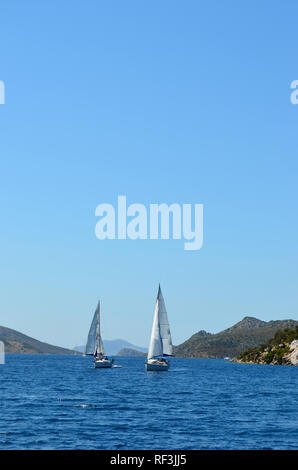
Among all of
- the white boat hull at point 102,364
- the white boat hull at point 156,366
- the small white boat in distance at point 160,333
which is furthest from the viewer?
the white boat hull at point 102,364

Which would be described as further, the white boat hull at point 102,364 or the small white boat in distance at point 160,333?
the white boat hull at point 102,364

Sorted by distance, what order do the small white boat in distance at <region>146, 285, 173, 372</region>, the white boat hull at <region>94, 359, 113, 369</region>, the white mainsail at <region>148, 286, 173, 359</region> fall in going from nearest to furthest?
the small white boat in distance at <region>146, 285, 173, 372</region>, the white mainsail at <region>148, 286, 173, 359</region>, the white boat hull at <region>94, 359, 113, 369</region>

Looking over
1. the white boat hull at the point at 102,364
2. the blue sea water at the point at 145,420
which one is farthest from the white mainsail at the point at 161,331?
the blue sea water at the point at 145,420

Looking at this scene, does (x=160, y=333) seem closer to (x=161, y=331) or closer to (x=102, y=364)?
(x=161, y=331)

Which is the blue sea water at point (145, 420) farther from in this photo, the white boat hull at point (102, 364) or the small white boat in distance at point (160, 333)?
the white boat hull at point (102, 364)

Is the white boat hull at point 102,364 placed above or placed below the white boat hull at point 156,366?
below

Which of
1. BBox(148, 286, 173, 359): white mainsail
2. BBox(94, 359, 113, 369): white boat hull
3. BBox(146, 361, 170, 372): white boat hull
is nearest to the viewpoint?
BBox(148, 286, 173, 359): white mainsail

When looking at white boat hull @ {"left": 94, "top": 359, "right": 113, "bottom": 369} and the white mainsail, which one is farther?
white boat hull @ {"left": 94, "top": 359, "right": 113, "bottom": 369}

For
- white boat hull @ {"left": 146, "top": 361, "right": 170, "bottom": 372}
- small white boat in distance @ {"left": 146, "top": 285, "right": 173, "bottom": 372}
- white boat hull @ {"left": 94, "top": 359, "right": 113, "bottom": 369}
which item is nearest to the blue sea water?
small white boat in distance @ {"left": 146, "top": 285, "right": 173, "bottom": 372}

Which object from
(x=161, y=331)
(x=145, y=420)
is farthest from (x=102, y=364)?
(x=145, y=420)

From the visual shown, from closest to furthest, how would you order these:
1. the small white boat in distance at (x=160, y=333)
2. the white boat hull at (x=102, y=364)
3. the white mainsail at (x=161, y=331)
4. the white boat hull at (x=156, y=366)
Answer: the small white boat in distance at (x=160, y=333) < the white mainsail at (x=161, y=331) < the white boat hull at (x=156, y=366) < the white boat hull at (x=102, y=364)

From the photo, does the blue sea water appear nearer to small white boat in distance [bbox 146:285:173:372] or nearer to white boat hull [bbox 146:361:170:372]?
small white boat in distance [bbox 146:285:173:372]

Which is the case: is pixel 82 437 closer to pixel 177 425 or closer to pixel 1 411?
pixel 177 425

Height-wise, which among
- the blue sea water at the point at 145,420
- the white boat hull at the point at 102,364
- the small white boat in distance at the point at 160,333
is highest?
the small white boat in distance at the point at 160,333
